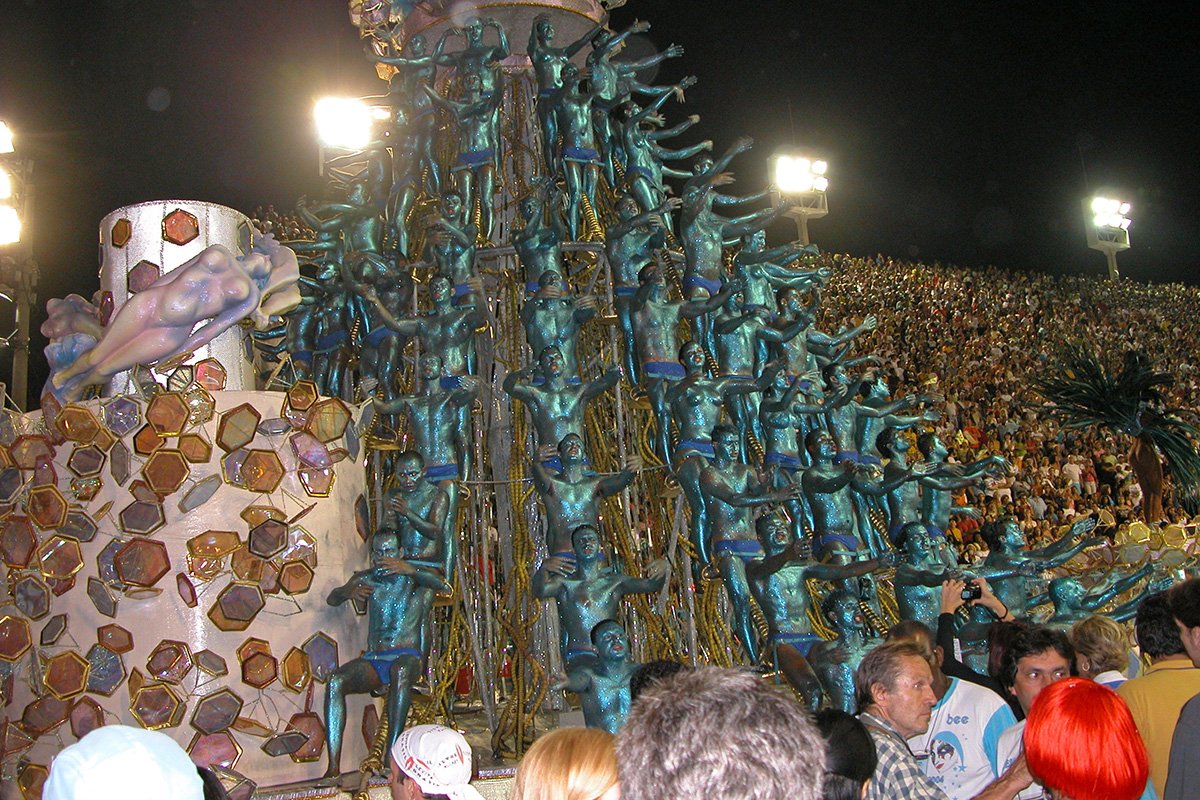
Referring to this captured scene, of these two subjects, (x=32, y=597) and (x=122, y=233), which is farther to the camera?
(x=122, y=233)

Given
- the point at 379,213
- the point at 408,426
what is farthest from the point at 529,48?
the point at 408,426

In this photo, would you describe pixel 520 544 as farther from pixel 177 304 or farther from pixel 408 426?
pixel 177 304

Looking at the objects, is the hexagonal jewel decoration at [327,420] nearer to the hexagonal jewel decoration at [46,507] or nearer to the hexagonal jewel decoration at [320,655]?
the hexagonal jewel decoration at [320,655]

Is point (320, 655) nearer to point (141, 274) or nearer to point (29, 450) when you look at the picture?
point (29, 450)

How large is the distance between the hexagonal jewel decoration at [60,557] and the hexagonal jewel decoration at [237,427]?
1.02m

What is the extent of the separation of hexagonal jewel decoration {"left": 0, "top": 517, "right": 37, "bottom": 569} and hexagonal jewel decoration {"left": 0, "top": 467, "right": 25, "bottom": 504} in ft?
0.50

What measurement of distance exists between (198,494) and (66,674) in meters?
1.22

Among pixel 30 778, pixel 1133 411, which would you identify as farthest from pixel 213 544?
pixel 1133 411

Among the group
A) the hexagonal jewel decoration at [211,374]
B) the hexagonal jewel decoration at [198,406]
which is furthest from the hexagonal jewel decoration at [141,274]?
the hexagonal jewel decoration at [198,406]

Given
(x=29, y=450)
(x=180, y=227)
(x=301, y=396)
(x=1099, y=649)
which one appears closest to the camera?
(x=1099, y=649)

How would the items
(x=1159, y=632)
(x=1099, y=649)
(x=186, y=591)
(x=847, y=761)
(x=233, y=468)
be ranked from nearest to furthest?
(x=847, y=761)
(x=1159, y=632)
(x=1099, y=649)
(x=186, y=591)
(x=233, y=468)

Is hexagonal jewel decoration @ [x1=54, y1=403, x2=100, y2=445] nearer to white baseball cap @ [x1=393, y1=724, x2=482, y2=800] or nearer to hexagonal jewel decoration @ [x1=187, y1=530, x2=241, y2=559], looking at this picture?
hexagonal jewel decoration @ [x1=187, y1=530, x2=241, y2=559]

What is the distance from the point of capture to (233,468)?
6883 millimetres

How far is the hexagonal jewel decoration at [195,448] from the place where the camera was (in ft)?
22.4
